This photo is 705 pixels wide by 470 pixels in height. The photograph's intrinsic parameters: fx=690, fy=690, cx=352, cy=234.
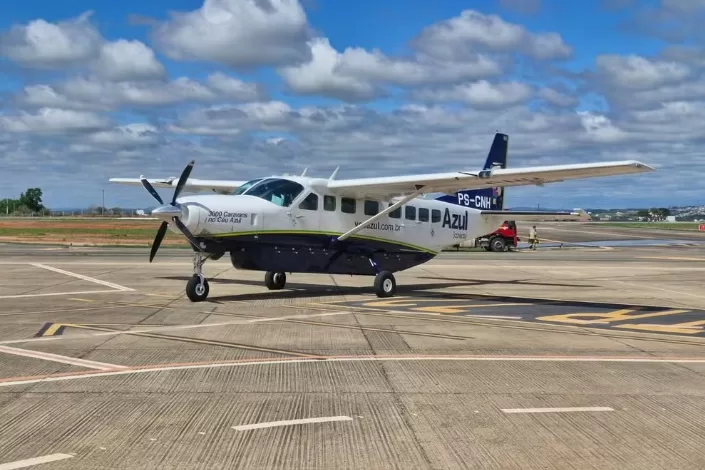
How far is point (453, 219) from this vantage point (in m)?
21.5

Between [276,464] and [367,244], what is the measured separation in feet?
45.1

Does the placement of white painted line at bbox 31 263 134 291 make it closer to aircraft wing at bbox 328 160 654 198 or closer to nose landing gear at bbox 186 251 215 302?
nose landing gear at bbox 186 251 215 302

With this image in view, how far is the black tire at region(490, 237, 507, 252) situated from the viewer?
44.8 m

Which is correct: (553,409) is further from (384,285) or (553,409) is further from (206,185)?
(206,185)

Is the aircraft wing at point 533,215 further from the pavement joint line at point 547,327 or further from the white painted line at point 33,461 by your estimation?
the white painted line at point 33,461

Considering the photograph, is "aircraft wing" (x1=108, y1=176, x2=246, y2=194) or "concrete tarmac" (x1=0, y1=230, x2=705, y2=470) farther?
"aircraft wing" (x1=108, y1=176, x2=246, y2=194)

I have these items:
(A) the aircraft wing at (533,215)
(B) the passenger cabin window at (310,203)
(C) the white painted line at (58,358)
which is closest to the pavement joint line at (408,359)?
(C) the white painted line at (58,358)

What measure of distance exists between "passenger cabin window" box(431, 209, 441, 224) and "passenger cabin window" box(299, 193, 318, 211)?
4.72 meters

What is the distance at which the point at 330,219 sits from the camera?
58.3 feet

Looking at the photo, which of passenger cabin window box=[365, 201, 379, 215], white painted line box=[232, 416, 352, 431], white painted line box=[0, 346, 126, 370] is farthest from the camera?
passenger cabin window box=[365, 201, 379, 215]

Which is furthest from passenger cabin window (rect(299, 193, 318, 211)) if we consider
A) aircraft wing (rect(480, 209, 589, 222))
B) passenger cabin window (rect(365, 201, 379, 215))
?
aircraft wing (rect(480, 209, 589, 222))

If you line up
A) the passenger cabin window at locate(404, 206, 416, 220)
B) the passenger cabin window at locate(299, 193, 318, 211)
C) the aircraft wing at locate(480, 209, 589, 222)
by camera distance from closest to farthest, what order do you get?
the passenger cabin window at locate(299, 193, 318, 211) < the passenger cabin window at locate(404, 206, 416, 220) < the aircraft wing at locate(480, 209, 589, 222)

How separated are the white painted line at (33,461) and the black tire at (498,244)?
41.2 metres

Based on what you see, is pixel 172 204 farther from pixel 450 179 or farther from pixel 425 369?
pixel 425 369
